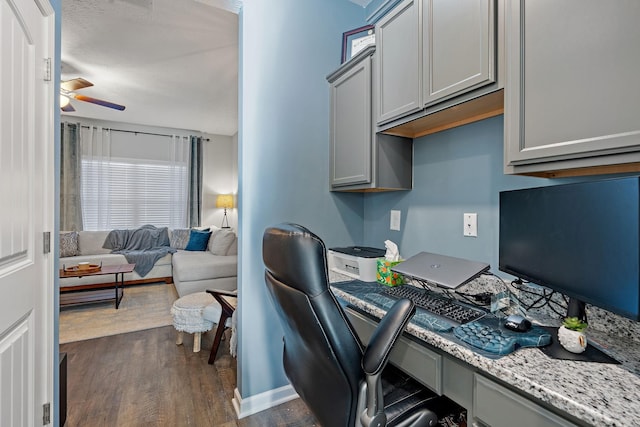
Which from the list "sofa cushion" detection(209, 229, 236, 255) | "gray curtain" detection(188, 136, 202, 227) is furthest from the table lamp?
"sofa cushion" detection(209, 229, 236, 255)

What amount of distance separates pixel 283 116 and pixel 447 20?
1059 millimetres

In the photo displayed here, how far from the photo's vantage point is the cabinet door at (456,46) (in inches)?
45.2

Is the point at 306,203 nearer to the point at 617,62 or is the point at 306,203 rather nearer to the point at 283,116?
the point at 283,116

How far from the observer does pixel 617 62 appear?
32.1 inches

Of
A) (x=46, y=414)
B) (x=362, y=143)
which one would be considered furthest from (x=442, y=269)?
(x=46, y=414)

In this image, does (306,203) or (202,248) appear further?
(202,248)

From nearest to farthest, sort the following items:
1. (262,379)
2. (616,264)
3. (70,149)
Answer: (616,264), (262,379), (70,149)

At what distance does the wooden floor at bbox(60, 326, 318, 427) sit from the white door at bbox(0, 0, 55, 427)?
0.70m

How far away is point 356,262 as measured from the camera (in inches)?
71.7

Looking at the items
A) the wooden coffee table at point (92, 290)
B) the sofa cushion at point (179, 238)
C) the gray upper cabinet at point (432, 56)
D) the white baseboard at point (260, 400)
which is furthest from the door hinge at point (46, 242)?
the sofa cushion at point (179, 238)

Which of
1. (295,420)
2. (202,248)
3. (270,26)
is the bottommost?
(295,420)

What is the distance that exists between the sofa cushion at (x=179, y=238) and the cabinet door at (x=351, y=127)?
414cm

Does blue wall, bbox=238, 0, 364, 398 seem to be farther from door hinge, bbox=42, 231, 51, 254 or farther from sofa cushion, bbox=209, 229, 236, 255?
sofa cushion, bbox=209, 229, 236, 255

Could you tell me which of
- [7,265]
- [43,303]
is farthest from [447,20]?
[43,303]
